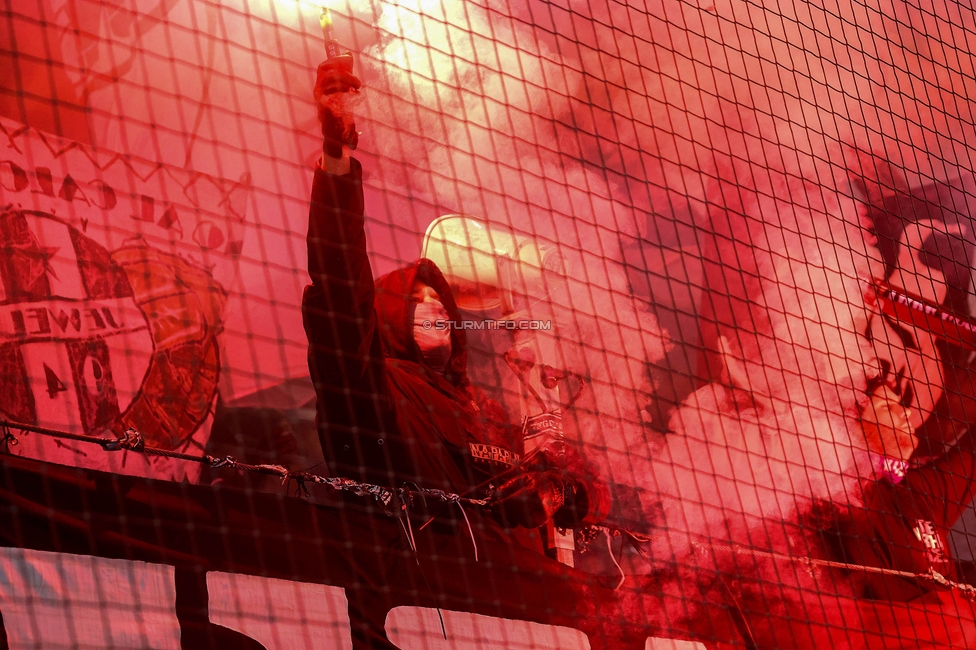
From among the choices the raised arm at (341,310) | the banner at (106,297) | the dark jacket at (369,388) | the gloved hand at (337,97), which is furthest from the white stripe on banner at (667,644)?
the banner at (106,297)

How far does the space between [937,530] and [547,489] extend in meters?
1.66

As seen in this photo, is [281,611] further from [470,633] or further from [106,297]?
[106,297]

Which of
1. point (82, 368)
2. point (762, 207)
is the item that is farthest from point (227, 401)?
point (762, 207)

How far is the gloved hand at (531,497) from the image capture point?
8.18ft

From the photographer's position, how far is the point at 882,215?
165 inches

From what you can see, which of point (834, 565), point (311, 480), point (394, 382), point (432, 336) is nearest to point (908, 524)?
point (834, 565)

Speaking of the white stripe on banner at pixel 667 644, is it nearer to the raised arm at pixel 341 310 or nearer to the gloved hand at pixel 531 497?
the gloved hand at pixel 531 497

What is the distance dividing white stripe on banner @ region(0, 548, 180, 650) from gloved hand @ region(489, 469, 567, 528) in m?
0.89

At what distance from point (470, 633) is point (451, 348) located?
3.39ft

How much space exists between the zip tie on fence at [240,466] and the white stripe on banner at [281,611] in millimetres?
183

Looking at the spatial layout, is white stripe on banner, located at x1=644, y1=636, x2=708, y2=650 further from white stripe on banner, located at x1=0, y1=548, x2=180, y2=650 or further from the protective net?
white stripe on banner, located at x1=0, y1=548, x2=180, y2=650

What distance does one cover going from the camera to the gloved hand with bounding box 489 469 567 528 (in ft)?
8.18

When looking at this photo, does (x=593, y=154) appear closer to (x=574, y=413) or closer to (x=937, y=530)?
(x=574, y=413)

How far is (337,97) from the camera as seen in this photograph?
2104 millimetres
